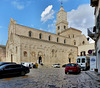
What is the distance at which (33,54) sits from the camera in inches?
1292

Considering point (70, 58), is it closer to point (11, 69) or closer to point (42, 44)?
point (42, 44)

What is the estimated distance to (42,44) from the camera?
1400 inches

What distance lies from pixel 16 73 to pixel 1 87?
4.69 metres

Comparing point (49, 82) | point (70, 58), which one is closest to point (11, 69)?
point (49, 82)

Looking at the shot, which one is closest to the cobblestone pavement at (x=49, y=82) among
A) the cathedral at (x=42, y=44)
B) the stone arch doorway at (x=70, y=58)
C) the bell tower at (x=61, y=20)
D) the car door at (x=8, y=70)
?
the car door at (x=8, y=70)

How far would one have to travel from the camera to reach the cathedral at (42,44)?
31.5 m

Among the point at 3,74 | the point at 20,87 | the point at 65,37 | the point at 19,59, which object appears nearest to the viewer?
the point at 20,87

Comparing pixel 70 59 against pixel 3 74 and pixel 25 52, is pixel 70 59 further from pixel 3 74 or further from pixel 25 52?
pixel 3 74

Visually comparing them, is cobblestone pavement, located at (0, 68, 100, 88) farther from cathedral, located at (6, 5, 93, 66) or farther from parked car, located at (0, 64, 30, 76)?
cathedral, located at (6, 5, 93, 66)

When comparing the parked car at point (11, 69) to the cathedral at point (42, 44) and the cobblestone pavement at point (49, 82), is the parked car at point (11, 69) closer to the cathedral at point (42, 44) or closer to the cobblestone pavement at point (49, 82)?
the cobblestone pavement at point (49, 82)

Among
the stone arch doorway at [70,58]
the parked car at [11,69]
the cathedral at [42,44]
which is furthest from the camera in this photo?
the stone arch doorway at [70,58]

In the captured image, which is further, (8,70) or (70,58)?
(70,58)

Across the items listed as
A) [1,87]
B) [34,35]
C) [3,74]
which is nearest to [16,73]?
[3,74]

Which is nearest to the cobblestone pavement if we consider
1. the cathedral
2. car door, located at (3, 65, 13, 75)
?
car door, located at (3, 65, 13, 75)
